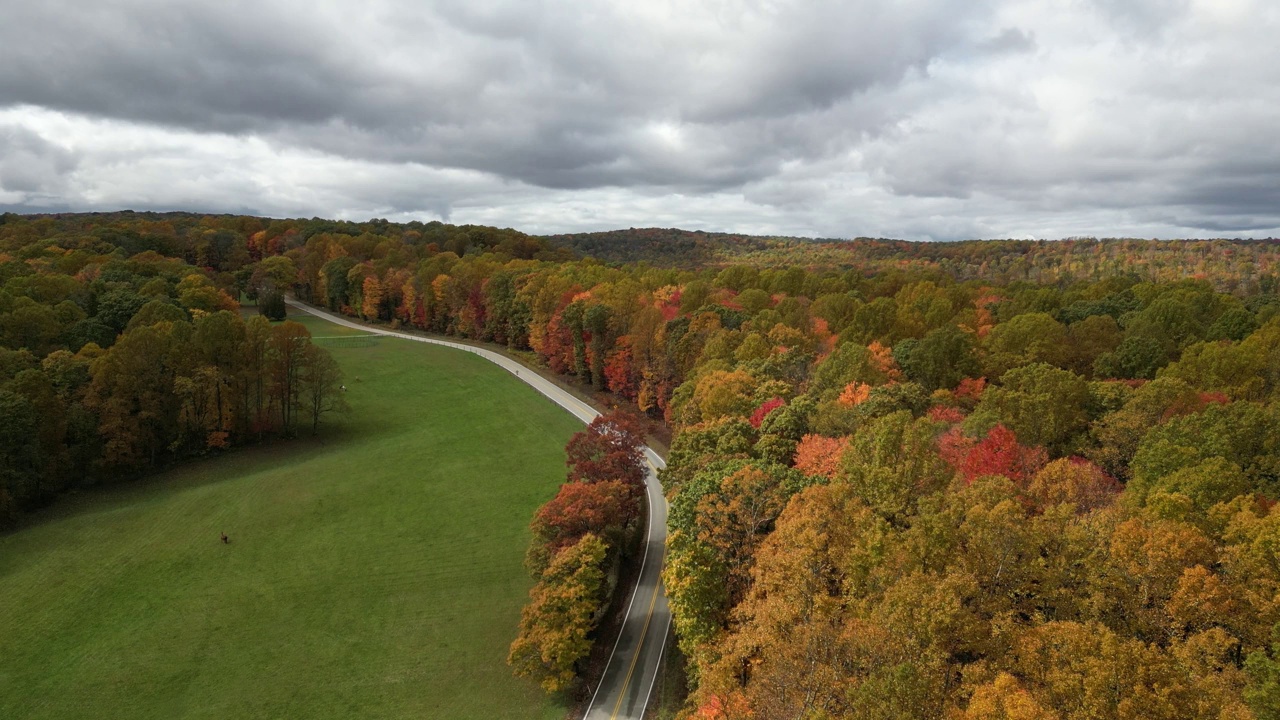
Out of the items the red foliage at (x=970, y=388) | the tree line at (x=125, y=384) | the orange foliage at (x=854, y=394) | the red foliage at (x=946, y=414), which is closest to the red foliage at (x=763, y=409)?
the orange foliage at (x=854, y=394)

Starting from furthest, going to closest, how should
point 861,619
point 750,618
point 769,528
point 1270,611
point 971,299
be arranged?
point 971,299 < point 769,528 < point 750,618 < point 861,619 < point 1270,611

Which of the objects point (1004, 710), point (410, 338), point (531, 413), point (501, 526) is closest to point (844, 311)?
point (531, 413)

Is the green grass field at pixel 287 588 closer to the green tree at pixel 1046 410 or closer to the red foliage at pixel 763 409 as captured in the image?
→ the red foliage at pixel 763 409

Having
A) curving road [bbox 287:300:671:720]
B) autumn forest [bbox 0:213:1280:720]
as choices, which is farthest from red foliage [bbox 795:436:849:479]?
curving road [bbox 287:300:671:720]

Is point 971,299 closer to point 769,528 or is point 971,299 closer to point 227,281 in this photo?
point 769,528

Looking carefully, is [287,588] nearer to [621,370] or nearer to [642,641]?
[642,641]

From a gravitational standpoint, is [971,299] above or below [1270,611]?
above
